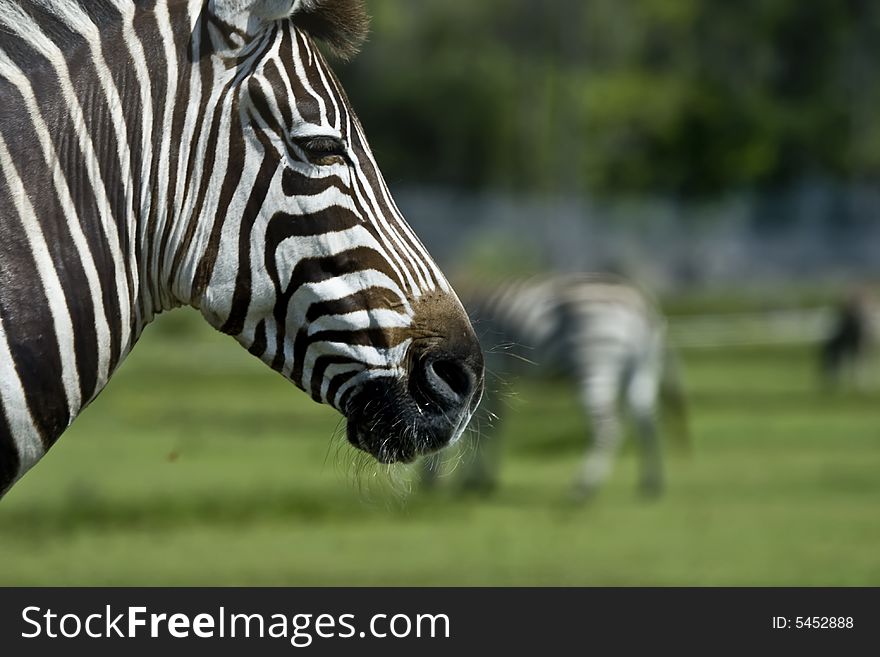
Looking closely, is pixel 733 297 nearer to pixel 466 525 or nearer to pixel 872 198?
pixel 872 198

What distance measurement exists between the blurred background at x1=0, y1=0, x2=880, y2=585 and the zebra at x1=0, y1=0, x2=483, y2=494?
309mm

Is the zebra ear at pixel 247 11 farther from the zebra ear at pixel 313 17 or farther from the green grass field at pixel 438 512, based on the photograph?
the green grass field at pixel 438 512

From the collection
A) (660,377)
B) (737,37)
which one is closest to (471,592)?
(660,377)

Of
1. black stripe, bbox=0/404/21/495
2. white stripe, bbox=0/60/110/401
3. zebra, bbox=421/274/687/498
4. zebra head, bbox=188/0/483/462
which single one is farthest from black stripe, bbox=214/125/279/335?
zebra, bbox=421/274/687/498

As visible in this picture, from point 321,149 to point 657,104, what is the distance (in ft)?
161

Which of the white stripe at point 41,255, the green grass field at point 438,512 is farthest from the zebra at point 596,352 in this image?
the white stripe at point 41,255

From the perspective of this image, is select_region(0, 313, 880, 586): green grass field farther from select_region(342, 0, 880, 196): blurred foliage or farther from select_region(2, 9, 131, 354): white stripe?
select_region(342, 0, 880, 196): blurred foliage

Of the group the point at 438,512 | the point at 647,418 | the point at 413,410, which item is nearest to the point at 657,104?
the point at 647,418

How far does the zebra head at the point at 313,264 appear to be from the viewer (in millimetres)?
2613

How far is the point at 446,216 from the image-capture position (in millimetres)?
41875

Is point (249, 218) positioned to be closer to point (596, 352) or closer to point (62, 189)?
point (62, 189)

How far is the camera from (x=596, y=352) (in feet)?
44.3

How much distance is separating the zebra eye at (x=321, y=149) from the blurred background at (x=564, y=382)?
0.65 m

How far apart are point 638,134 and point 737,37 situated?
791cm
